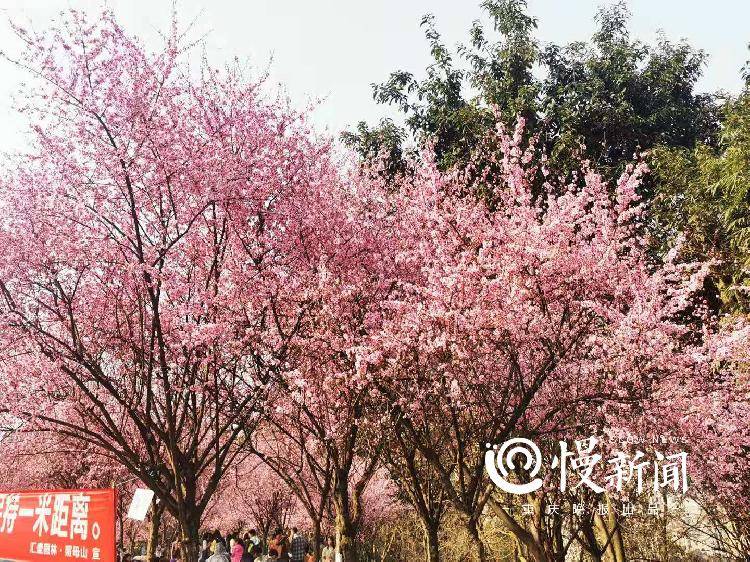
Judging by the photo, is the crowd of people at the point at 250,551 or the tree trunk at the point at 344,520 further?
the crowd of people at the point at 250,551

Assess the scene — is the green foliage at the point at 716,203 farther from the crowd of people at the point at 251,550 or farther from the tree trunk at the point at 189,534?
the tree trunk at the point at 189,534

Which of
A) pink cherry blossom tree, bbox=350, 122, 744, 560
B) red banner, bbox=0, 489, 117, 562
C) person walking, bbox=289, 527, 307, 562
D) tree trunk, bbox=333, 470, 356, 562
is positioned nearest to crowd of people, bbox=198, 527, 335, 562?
person walking, bbox=289, 527, 307, 562

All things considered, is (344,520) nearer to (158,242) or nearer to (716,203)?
(158,242)

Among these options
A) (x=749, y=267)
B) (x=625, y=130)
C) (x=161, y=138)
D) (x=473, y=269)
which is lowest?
(x=473, y=269)

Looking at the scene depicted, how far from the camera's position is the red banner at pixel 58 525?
8.16m

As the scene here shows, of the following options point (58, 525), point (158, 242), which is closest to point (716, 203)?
point (158, 242)

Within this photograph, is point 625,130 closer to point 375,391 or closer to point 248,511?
point 375,391

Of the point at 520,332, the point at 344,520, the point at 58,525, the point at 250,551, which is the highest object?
the point at 520,332

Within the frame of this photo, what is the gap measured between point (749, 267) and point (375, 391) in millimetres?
7558

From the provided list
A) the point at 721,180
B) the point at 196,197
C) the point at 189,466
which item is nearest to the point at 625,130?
the point at 721,180

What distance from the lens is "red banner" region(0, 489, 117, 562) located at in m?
8.16

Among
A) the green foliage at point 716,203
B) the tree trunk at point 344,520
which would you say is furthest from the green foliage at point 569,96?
the tree trunk at point 344,520

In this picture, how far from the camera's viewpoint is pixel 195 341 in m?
9.70

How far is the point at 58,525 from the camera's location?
8.82 metres
